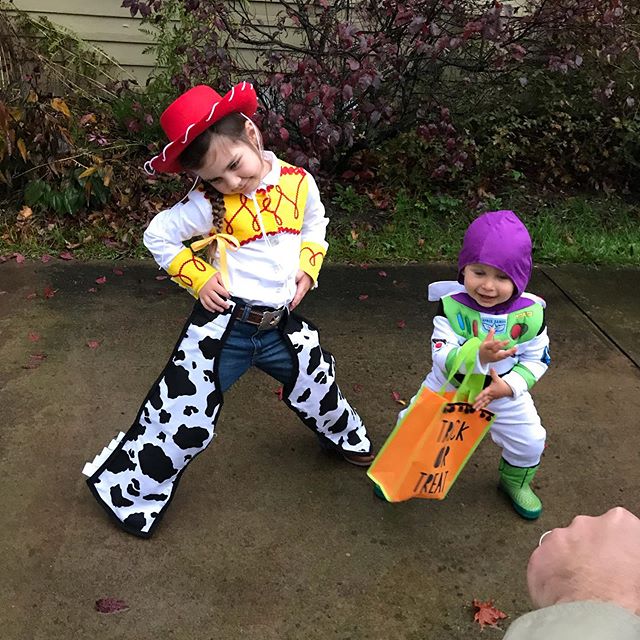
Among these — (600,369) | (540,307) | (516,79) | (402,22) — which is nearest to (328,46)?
(402,22)

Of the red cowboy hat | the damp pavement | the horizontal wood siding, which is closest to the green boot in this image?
the damp pavement

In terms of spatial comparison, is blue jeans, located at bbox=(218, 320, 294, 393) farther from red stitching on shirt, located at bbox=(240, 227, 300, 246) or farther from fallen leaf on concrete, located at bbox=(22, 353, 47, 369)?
fallen leaf on concrete, located at bbox=(22, 353, 47, 369)

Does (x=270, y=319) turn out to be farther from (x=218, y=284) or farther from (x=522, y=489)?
(x=522, y=489)

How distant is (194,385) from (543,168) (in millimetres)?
4585

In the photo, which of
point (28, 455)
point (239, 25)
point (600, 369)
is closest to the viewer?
point (28, 455)

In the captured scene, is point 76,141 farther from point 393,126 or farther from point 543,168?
point 543,168

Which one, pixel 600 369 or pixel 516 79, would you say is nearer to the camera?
pixel 600 369

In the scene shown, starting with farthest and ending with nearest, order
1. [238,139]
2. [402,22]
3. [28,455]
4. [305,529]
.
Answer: [402,22]
[28,455]
[305,529]
[238,139]

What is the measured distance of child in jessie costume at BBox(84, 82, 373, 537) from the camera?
2223 mm

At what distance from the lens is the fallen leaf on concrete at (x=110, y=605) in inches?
91.5

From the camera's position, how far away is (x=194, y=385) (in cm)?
244

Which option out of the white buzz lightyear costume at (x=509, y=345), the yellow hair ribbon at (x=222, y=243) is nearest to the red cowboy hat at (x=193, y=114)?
the yellow hair ribbon at (x=222, y=243)

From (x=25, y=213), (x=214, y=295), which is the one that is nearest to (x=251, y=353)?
(x=214, y=295)

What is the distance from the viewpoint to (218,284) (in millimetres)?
2359
